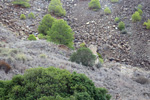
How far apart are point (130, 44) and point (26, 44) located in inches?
624

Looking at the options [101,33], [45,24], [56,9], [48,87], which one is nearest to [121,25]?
[101,33]

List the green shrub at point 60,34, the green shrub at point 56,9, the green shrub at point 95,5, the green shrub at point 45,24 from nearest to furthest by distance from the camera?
the green shrub at point 60,34 < the green shrub at point 45,24 < the green shrub at point 56,9 < the green shrub at point 95,5

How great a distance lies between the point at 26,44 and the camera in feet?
51.0

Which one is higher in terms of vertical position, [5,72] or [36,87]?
[36,87]

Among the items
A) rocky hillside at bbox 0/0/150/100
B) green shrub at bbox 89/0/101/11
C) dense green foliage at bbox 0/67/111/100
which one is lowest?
rocky hillside at bbox 0/0/150/100

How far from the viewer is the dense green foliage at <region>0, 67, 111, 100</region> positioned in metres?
5.10

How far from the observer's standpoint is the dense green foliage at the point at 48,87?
5104 mm

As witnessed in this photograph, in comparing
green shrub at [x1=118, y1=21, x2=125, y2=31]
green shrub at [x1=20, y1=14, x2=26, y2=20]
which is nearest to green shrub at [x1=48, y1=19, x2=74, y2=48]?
green shrub at [x1=20, y1=14, x2=26, y2=20]

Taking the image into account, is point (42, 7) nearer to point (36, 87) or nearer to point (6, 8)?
point (6, 8)

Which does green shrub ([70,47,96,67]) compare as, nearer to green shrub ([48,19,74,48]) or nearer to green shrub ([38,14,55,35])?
green shrub ([48,19,74,48])

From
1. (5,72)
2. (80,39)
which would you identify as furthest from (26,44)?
(80,39)

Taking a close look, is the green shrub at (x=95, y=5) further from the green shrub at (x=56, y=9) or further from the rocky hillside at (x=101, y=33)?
the green shrub at (x=56, y=9)

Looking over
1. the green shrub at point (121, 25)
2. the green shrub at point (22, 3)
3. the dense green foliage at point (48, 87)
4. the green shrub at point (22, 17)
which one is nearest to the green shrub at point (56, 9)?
the green shrub at point (22, 3)

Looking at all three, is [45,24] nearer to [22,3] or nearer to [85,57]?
[22,3]
